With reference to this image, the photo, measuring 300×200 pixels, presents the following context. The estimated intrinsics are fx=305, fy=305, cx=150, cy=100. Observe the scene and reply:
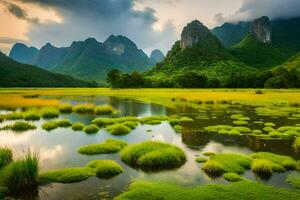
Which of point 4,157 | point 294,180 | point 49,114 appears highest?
point 49,114

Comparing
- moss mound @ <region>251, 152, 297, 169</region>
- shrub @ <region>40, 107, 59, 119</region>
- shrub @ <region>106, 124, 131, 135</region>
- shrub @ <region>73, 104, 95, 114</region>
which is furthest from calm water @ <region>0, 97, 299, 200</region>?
shrub @ <region>73, 104, 95, 114</region>

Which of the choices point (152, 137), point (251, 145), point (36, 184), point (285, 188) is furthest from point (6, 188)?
→ point (251, 145)

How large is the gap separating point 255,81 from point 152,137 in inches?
4676

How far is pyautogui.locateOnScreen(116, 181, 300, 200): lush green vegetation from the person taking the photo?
14539mm

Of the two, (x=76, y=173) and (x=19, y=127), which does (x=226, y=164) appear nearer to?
(x=76, y=173)

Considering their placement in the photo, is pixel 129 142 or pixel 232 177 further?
pixel 129 142

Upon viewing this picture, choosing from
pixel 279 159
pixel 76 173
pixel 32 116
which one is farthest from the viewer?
pixel 32 116

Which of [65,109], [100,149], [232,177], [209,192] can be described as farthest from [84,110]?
[209,192]

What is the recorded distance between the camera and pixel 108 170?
18578 millimetres

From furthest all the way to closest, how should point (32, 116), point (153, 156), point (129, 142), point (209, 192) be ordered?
1. point (32, 116)
2. point (129, 142)
3. point (153, 156)
4. point (209, 192)

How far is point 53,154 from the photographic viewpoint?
24.2m

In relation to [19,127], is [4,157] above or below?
above

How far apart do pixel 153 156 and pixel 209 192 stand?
6334 mm

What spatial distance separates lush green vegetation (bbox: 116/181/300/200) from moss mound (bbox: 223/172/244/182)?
3.16 ft
